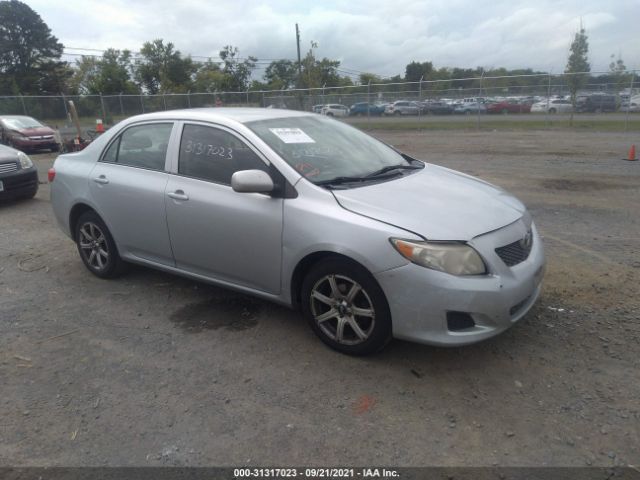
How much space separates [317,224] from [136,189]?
6.33 feet

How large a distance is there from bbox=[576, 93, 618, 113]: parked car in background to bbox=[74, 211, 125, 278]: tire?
2258 cm

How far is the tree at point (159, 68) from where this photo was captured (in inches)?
A: 1933

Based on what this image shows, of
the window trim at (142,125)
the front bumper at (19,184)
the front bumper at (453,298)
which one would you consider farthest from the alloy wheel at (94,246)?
the front bumper at (19,184)

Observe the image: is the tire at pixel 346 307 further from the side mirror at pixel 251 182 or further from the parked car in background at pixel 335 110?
the parked car in background at pixel 335 110

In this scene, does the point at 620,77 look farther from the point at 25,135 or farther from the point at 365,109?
the point at 25,135

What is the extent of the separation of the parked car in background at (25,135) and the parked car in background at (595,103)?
21710 millimetres

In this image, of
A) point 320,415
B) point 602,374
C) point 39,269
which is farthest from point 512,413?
point 39,269

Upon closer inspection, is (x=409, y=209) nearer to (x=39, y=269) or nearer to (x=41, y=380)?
(x=41, y=380)

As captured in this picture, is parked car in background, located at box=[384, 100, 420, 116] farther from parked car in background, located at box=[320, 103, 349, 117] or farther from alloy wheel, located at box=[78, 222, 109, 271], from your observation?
alloy wheel, located at box=[78, 222, 109, 271]

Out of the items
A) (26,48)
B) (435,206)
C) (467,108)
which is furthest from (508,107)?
(26,48)

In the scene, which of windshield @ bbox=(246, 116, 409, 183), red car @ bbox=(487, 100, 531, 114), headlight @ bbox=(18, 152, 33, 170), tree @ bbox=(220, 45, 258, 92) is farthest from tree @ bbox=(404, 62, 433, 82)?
windshield @ bbox=(246, 116, 409, 183)

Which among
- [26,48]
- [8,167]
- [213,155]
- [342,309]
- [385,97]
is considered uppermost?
[26,48]

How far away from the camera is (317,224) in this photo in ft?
10.7

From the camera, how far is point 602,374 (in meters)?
3.09
